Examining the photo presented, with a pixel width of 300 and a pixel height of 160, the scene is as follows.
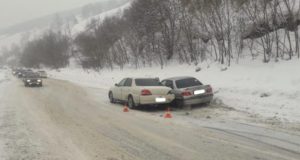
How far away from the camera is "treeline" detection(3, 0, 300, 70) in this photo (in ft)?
70.4

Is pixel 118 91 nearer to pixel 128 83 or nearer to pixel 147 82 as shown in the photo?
pixel 128 83

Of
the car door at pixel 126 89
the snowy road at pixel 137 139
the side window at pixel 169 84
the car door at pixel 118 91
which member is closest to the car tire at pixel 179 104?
the side window at pixel 169 84

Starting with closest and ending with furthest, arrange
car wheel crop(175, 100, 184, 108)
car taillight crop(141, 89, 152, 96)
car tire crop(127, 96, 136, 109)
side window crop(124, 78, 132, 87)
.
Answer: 1. car wheel crop(175, 100, 184, 108)
2. car taillight crop(141, 89, 152, 96)
3. car tire crop(127, 96, 136, 109)
4. side window crop(124, 78, 132, 87)

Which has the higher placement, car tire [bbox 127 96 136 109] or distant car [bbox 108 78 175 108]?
distant car [bbox 108 78 175 108]

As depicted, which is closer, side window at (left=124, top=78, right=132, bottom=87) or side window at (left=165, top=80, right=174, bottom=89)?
side window at (left=165, top=80, right=174, bottom=89)

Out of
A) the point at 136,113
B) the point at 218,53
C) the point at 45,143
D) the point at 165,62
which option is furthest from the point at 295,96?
the point at 165,62

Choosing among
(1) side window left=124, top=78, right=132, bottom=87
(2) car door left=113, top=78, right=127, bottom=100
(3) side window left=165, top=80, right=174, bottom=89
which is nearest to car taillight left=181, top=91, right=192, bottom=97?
(3) side window left=165, top=80, right=174, bottom=89

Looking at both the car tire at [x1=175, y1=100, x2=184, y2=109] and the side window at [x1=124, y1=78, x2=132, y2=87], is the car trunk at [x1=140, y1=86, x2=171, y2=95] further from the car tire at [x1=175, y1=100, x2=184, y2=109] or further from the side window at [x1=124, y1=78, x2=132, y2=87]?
the side window at [x1=124, y1=78, x2=132, y2=87]

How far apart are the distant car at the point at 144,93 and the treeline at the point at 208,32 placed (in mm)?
8217

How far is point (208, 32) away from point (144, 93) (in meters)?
15.2

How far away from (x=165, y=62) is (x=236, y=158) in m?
30.0

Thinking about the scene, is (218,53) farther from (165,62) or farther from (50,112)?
(50,112)

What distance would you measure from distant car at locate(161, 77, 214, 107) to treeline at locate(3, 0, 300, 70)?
6.84 m

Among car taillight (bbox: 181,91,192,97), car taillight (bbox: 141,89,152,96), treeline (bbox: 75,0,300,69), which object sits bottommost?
car taillight (bbox: 181,91,192,97)
